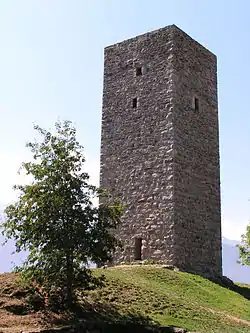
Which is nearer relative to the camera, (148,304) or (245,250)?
(148,304)

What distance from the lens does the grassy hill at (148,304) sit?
13.9m

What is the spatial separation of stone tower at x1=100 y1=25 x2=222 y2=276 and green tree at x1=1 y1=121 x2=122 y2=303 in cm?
784

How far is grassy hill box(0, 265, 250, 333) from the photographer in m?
13.9

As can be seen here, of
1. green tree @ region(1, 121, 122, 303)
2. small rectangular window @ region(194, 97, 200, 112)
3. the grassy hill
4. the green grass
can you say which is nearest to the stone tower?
small rectangular window @ region(194, 97, 200, 112)

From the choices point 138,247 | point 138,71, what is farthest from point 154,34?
point 138,247

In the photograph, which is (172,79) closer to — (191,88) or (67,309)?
(191,88)

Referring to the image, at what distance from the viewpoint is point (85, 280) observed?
15.3 metres

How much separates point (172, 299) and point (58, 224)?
5.00 meters

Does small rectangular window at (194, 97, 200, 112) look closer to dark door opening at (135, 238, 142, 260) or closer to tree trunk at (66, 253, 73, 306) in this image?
dark door opening at (135, 238, 142, 260)

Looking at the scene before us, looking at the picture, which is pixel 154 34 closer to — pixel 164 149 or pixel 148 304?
pixel 164 149

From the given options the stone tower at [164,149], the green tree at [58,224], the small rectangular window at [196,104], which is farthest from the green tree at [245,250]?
the green tree at [58,224]

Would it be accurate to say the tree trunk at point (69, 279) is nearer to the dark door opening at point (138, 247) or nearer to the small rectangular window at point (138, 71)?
the dark door opening at point (138, 247)

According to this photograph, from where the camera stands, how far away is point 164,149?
23.4m

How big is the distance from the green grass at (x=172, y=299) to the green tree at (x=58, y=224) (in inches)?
65.4
